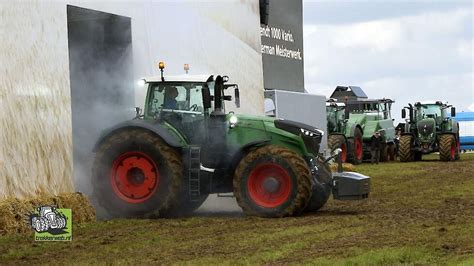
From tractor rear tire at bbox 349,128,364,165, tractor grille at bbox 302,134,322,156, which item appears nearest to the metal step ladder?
tractor grille at bbox 302,134,322,156

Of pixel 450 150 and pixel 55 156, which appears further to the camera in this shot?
pixel 450 150

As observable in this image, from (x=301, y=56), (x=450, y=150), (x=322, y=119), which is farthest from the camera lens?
(x=301, y=56)

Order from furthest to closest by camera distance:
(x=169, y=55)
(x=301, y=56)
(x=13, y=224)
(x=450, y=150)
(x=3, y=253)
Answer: (x=301, y=56), (x=450, y=150), (x=169, y=55), (x=13, y=224), (x=3, y=253)

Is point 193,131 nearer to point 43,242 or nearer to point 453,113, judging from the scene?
point 43,242

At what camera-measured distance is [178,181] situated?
47.9 ft

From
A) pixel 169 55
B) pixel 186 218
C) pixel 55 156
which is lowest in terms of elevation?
pixel 186 218

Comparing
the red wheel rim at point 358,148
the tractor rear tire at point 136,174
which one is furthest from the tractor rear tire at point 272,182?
the red wheel rim at point 358,148

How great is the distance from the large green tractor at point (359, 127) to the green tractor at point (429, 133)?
1.21m

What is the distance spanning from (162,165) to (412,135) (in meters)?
24.4

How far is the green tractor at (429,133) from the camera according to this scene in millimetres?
36969

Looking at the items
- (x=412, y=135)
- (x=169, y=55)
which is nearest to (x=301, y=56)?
(x=412, y=135)

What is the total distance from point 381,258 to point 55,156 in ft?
22.0

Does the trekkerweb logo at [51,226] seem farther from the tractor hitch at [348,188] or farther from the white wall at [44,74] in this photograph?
the tractor hitch at [348,188]

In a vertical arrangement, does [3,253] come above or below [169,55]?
below
